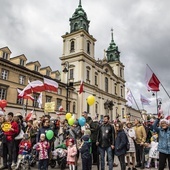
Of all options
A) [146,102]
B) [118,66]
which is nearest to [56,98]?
[146,102]

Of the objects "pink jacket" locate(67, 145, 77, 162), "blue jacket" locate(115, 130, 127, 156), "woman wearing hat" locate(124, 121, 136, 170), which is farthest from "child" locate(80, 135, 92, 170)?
"woman wearing hat" locate(124, 121, 136, 170)

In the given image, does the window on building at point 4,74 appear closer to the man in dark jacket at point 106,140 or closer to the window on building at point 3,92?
the window on building at point 3,92

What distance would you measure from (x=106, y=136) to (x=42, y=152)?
243cm

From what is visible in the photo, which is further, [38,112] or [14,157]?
[38,112]

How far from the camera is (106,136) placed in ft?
24.1

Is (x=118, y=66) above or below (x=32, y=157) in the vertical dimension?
above

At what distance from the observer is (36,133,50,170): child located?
22.3 feet

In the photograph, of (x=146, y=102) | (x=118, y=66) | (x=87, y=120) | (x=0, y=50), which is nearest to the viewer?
(x=87, y=120)

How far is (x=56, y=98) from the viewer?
34.2 metres

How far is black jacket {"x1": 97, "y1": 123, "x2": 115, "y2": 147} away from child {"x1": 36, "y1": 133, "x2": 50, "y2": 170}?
2.04 meters

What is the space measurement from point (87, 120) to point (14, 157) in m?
3.68

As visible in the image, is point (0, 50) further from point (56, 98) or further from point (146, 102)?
point (146, 102)

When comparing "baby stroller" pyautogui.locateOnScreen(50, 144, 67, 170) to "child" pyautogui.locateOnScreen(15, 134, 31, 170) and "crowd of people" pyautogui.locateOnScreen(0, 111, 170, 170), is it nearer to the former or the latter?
"crowd of people" pyautogui.locateOnScreen(0, 111, 170, 170)

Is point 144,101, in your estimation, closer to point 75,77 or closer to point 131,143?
point 131,143
